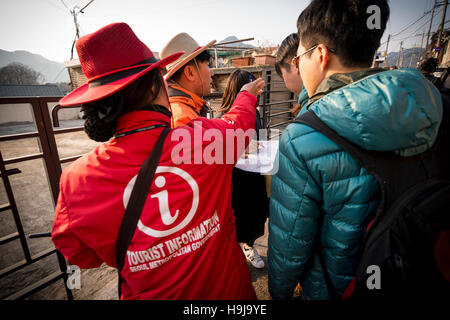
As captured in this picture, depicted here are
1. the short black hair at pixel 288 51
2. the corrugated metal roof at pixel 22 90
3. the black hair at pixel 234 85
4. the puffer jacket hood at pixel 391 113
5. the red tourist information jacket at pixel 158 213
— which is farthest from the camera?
the corrugated metal roof at pixel 22 90

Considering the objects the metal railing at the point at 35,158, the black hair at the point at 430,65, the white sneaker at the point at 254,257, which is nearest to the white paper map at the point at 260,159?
the white sneaker at the point at 254,257

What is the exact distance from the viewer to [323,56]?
1040mm

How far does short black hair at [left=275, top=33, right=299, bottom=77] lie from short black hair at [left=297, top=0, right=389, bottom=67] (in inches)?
36.6

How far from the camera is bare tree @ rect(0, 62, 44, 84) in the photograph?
4476cm

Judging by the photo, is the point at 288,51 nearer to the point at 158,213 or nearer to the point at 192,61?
the point at 192,61

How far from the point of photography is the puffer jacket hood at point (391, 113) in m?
0.71

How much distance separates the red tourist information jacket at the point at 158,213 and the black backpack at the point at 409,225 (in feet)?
2.13

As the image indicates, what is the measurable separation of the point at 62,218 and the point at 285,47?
2.25m

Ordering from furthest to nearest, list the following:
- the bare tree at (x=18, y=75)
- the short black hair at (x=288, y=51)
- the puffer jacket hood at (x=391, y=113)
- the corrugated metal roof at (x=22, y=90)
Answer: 1. the bare tree at (x=18, y=75)
2. the corrugated metal roof at (x=22, y=90)
3. the short black hair at (x=288, y=51)
4. the puffer jacket hood at (x=391, y=113)

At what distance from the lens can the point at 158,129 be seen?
0.98 m

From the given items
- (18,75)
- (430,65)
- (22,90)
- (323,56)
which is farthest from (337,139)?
(18,75)

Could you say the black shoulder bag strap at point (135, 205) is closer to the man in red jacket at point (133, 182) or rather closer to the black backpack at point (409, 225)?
the man in red jacket at point (133, 182)
